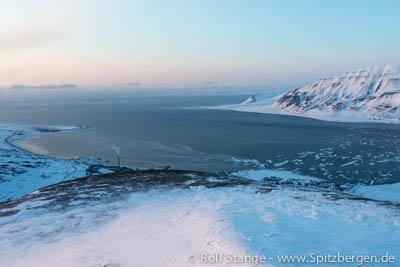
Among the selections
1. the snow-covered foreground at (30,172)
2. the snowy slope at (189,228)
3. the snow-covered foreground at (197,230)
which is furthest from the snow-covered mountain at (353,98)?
the snow-covered foreground at (197,230)

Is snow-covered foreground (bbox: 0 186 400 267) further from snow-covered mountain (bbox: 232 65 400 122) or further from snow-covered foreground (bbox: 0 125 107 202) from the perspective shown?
snow-covered mountain (bbox: 232 65 400 122)

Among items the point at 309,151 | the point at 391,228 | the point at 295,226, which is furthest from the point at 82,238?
the point at 309,151

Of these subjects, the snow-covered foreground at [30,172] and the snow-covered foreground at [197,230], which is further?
the snow-covered foreground at [30,172]

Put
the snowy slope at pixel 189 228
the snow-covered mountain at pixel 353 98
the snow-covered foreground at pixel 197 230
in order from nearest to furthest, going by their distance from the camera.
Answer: the snow-covered foreground at pixel 197 230 < the snowy slope at pixel 189 228 < the snow-covered mountain at pixel 353 98

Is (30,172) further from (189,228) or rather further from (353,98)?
(353,98)

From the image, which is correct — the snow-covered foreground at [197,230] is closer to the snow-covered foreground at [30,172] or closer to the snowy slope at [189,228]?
the snowy slope at [189,228]

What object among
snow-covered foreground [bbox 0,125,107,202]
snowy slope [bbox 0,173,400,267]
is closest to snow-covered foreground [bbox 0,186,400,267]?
snowy slope [bbox 0,173,400,267]
